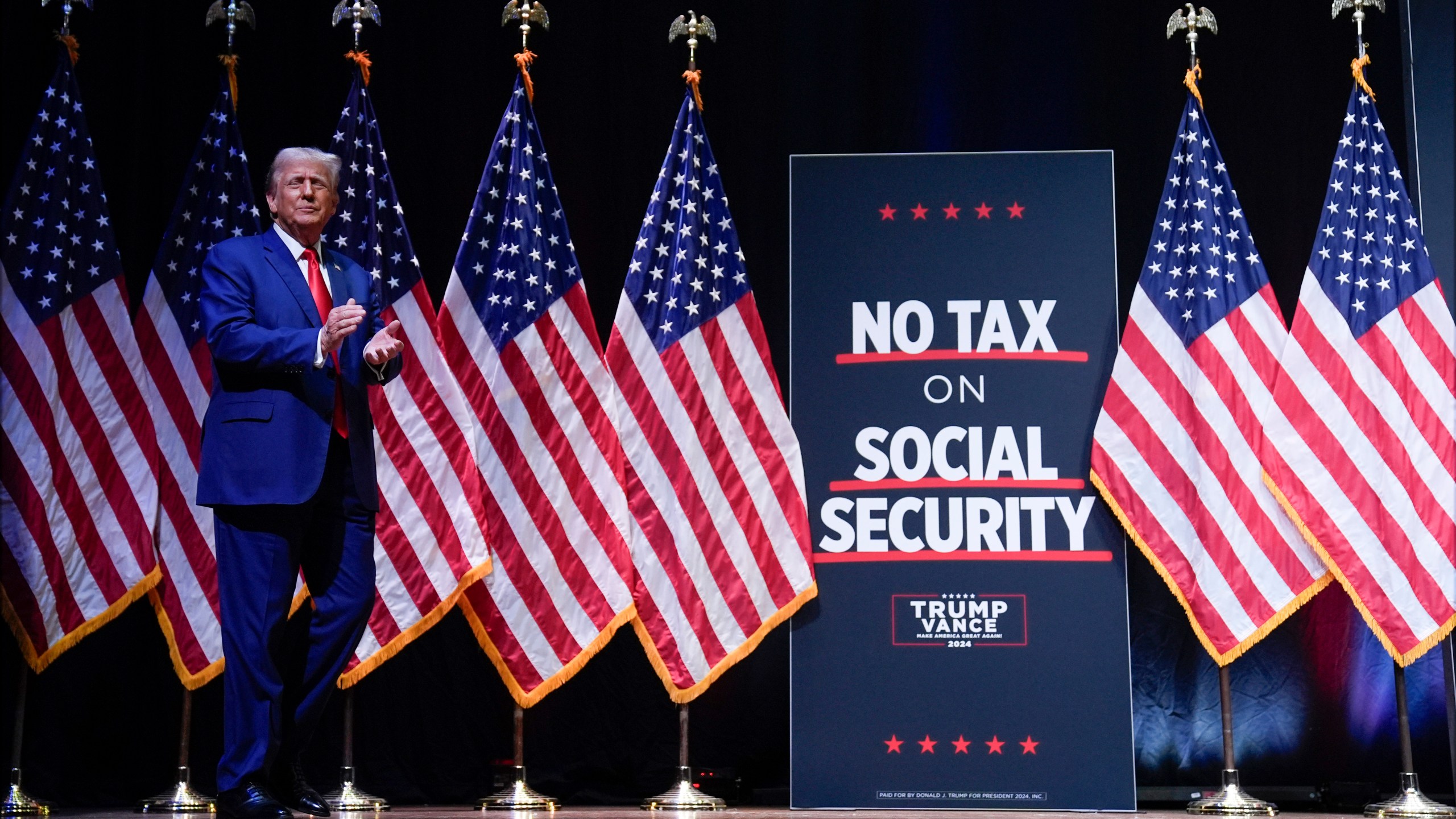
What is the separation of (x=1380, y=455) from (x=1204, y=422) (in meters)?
0.53

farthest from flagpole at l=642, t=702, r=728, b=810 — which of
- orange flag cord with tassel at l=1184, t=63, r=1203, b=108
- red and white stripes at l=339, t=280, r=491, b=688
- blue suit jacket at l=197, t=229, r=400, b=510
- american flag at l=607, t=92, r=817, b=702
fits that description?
orange flag cord with tassel at l=1184, t=63, r=1203, b=108

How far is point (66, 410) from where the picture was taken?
172 inches

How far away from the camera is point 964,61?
16.6 ft

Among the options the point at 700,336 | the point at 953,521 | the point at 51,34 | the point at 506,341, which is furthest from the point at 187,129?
the point at 953,521

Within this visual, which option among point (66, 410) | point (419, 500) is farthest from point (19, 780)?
point (419, 500)

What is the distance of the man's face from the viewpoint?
10.8 feet

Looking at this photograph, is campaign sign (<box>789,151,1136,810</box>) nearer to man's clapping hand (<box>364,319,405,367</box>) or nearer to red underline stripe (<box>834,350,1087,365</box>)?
red underline stripe (<box>834,350,1087,365</box>)

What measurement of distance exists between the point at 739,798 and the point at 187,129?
3087mm

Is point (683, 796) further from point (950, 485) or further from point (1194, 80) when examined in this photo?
point (1194, 80)

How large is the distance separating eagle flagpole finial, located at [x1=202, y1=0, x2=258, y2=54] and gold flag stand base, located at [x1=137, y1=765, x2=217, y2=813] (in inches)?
94.1

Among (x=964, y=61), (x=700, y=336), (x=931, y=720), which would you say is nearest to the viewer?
(x=931, y=720)

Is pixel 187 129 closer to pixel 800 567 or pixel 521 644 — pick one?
pixel 521 644

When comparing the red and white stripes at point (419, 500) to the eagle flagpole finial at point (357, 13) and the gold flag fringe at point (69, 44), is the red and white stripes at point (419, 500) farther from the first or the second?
the gold flag fringe at point (69, 44)

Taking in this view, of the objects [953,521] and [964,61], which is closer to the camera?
[953,521]
